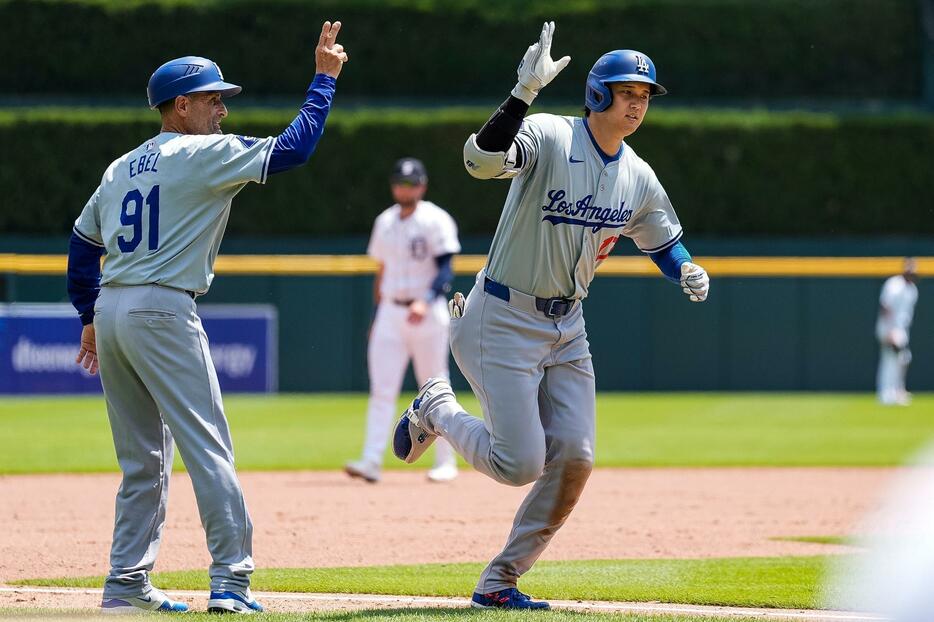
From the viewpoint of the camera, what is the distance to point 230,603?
4973 millimetres

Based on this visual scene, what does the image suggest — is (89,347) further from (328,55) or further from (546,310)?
(546,310)

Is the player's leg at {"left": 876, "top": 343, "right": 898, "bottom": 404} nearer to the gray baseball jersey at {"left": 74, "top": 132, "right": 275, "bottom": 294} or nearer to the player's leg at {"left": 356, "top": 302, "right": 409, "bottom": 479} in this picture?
the player's leg at {"left": 356, "top": 302, "right": 409, "bottom": 479}

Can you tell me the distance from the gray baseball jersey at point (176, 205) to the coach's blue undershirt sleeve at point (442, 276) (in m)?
4.80

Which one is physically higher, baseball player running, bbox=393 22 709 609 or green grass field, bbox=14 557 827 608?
baseball player running, bbox=393 22 709 609

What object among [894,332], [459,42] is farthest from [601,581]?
[459,42]

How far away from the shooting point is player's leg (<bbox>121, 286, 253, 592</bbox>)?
498 cm

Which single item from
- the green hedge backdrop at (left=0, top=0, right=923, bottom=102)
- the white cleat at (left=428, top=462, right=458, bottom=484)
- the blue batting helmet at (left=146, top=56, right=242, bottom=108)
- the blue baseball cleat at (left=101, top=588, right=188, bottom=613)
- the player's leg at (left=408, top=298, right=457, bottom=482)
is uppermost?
the green hedge backdrop at (left=0, top=0, right=923, bottom=102)

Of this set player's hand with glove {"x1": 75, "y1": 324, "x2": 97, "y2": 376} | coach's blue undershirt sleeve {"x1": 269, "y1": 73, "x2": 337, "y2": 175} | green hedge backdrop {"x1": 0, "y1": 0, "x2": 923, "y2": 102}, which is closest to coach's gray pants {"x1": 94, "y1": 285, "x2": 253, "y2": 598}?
player's hand with glove {"x1": 75, "y1": 324, "x2": 97, "y2": 376}

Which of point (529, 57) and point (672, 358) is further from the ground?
point (529, 57)

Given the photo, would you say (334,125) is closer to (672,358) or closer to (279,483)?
(672,358)

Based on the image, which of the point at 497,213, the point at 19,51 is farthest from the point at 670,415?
the point at 19,51

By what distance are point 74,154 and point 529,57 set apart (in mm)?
17572

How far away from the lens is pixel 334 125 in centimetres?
2138

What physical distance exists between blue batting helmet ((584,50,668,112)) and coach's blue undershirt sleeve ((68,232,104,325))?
195cm
